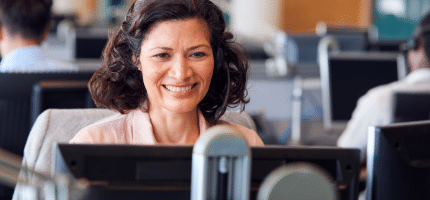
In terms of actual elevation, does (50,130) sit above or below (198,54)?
below

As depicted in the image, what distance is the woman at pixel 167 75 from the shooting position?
112 cm

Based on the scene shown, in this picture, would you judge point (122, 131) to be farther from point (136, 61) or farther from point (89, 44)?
point (89, 44)

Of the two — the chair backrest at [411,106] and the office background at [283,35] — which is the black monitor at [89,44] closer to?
the office background at [283,35]

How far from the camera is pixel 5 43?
7.22 feet

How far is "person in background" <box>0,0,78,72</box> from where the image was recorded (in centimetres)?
211

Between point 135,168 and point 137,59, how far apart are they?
0.61 meters

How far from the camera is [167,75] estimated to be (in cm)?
112

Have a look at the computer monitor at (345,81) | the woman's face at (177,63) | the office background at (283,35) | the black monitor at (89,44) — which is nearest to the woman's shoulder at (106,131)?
the woman's face at (177,63)

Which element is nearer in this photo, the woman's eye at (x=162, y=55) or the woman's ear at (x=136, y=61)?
the woman's eye at (x=162, y=55)

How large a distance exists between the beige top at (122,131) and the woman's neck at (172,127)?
0.03m

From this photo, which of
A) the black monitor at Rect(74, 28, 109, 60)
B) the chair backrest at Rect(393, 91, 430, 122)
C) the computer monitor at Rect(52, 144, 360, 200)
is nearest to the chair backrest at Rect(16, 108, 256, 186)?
the computer monitor at Rect(52, 144, 360, 200)

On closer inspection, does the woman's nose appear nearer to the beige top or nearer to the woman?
the woman

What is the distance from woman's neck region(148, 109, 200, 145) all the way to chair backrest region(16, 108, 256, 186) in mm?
138

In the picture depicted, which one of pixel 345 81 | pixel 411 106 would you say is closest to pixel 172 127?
pixel 411 106
